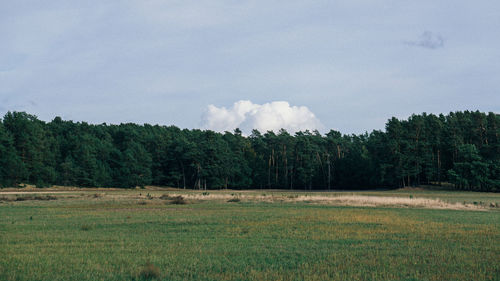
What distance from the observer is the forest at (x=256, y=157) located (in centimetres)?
9306

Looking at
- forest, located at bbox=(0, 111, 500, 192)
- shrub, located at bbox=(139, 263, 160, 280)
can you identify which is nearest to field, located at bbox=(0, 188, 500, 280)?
shrub, located at bbox=(139, 263, 160, 280)

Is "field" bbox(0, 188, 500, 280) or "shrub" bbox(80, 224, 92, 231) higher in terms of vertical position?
"shrub" bbox(80, 224, 92, 231)

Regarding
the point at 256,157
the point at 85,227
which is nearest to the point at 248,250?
the point at 85,227

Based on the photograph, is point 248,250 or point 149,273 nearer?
point 149,273

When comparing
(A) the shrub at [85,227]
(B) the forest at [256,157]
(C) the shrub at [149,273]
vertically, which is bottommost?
(C) the shrub at [149,273]

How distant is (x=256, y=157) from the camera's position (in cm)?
13138

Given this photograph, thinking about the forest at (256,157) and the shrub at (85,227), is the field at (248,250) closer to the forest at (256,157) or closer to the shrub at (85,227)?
the shrub at (85,227)

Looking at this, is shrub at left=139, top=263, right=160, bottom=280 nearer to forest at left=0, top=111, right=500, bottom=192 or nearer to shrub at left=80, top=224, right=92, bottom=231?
shrub at left=80, top=224, right=92, bottom=231

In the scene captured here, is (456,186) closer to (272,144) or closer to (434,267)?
(272,144)

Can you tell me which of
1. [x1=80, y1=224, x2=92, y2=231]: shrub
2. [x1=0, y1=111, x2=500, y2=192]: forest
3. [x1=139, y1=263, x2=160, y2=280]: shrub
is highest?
[x1=0, y1=111, x2=500, y2=192]: forest

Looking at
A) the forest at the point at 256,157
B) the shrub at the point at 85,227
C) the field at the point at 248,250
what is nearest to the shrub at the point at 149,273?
the field at the point at 248,250

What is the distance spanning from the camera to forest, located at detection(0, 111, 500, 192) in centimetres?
9306

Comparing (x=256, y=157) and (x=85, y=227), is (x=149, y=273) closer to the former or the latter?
(x=85, y=227)

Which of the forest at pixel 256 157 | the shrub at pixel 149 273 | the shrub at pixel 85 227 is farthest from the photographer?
the forest at pixel 256 157
